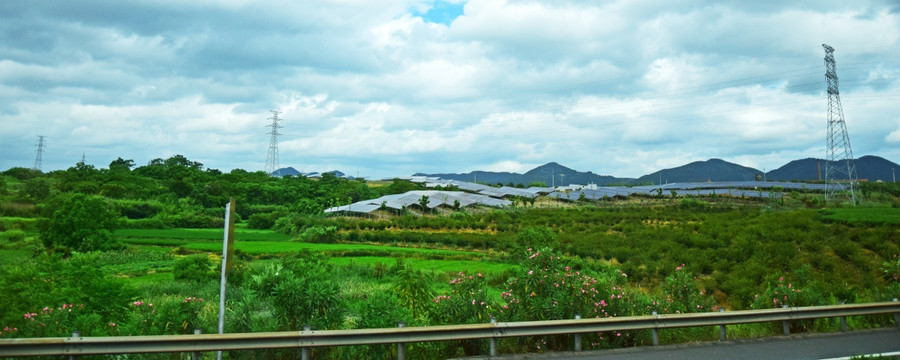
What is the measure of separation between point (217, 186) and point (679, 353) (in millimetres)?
93124

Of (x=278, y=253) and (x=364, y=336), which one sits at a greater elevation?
(x=364, y=336)

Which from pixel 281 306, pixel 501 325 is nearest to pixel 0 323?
pixel 281 306

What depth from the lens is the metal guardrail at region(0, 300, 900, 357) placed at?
279 inches

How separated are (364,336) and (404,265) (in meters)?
14.8

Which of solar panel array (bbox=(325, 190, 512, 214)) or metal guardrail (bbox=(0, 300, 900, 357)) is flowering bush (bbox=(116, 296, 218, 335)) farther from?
solar panel array (bbox=(325, 190, 512, 214))

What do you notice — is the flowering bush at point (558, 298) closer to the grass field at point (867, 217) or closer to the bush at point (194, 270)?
the bush at point (194, 270)

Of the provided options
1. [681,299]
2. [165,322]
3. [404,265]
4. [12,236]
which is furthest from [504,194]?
[165,322]

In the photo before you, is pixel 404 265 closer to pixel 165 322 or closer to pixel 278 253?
pixel 165 322

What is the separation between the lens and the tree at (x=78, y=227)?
139 feet

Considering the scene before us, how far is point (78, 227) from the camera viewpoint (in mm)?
43000

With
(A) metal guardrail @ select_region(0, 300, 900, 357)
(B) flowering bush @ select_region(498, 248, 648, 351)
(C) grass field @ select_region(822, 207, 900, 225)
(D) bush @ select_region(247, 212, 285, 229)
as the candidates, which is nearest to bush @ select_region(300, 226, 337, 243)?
(D) bush @ select_region(247, 212, 285, 229)

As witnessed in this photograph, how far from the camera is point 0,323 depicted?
8.88 metres

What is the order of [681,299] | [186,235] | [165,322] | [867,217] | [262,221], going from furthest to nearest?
[262,221] → [186,235] → [867,217] → [681,299] → [165,322]

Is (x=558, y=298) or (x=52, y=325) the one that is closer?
(x=52, y=325)
